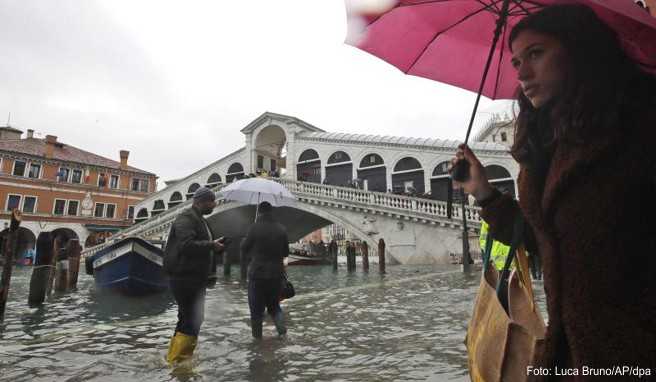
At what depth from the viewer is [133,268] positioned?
31.1 ft

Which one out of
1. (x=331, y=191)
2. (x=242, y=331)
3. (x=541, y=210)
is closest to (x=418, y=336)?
(x=242, y=331)

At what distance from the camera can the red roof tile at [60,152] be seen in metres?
32.2

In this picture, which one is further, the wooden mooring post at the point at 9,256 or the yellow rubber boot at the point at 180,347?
the wooden mooring post at the point at 9,256

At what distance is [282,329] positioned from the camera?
461cm

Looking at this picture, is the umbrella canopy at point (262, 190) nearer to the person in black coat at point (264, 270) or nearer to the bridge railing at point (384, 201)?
the person in black coat at point (264, 270)

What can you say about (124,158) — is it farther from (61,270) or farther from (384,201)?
(61,270)

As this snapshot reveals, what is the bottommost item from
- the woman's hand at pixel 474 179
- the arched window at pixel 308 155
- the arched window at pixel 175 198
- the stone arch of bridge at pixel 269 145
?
the woman's hand at pixel 474 179

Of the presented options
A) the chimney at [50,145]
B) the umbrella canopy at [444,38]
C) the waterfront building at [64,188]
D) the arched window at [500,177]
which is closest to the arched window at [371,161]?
the arched window at [500,177]

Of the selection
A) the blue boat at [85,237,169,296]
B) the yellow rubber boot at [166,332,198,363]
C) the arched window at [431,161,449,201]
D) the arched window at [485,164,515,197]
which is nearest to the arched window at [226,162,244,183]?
the arched window at [431,161,449,201]

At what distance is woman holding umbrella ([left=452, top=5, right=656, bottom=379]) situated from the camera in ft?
2.89

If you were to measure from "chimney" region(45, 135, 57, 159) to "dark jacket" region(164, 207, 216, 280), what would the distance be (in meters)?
37.3

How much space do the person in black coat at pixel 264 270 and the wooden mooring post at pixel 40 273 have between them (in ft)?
19.0

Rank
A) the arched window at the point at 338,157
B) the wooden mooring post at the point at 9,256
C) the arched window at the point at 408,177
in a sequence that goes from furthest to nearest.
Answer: the arched window at the point at 338,157 → the arched window at the point at 408,177 → the wooden mooring post at the point at 9,256

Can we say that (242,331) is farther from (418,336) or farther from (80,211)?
(80,211)
